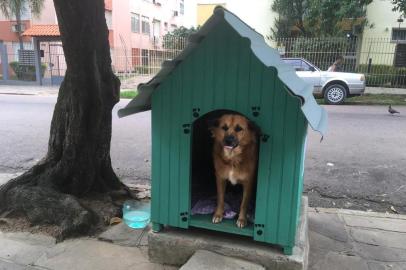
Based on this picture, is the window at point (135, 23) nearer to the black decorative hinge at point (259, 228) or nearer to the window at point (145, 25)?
the window at point (145, 25)

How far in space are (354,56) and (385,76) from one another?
66.7 inches

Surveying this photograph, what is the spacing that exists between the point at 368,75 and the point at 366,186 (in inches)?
581

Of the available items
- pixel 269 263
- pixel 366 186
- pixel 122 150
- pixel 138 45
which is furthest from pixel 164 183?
pixel 138 45

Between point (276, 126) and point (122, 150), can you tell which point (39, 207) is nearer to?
point (276, 126)

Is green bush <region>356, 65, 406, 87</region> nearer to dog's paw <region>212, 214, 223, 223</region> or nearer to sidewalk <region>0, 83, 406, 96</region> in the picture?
sidewalk <region>0, 83, 406, 96</region>

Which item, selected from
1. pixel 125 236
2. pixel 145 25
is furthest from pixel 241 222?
pixel 145 25

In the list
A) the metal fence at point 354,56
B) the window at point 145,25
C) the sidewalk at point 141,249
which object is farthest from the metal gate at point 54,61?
the sidewalk at point 141,249

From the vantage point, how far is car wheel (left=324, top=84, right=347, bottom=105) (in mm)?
14341

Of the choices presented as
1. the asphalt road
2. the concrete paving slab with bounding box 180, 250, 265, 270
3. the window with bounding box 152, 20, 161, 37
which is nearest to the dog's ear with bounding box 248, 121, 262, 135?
the concrete paving slab with bounding box 180, 250, 265, 270

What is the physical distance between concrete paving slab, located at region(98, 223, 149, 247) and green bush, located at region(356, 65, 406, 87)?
17.5 metres

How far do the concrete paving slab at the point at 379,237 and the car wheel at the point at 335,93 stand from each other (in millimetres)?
11094

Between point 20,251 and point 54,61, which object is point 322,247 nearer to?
point 20,251

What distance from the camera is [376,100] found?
608 inches

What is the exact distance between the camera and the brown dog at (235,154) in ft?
9.32
